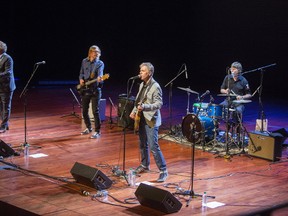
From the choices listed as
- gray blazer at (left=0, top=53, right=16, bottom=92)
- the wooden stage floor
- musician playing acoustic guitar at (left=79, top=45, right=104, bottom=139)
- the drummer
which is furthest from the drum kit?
gray blazer at (left=0, top=53, right=16, bottom=92)

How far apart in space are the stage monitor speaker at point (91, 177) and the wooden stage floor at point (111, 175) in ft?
0.29

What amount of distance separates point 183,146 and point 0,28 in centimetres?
1049

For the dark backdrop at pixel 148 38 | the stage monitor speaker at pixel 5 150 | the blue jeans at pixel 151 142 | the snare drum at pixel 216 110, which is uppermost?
the dark backdrop at pixel 148 38

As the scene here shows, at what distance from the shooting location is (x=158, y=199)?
22.8 ft

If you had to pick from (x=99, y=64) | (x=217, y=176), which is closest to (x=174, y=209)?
(x=217, y=176)

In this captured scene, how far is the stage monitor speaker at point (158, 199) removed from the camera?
6.94 m

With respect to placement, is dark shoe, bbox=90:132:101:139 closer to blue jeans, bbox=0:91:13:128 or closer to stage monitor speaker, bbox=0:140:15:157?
blue jeans, bbox=0:91:13:128

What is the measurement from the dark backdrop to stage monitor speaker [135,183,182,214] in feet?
37.8

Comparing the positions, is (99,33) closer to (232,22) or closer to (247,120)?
(232,22)

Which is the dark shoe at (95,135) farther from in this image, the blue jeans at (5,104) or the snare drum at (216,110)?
the snare drum at (216,110)

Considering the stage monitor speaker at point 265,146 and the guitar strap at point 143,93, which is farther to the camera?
the stage monitor speaker at point 265,146

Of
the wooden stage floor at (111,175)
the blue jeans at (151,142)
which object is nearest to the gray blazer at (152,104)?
the blue jeans at (151,142)

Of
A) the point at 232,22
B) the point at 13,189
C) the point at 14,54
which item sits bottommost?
the point at 13,189

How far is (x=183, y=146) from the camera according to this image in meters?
11.0
